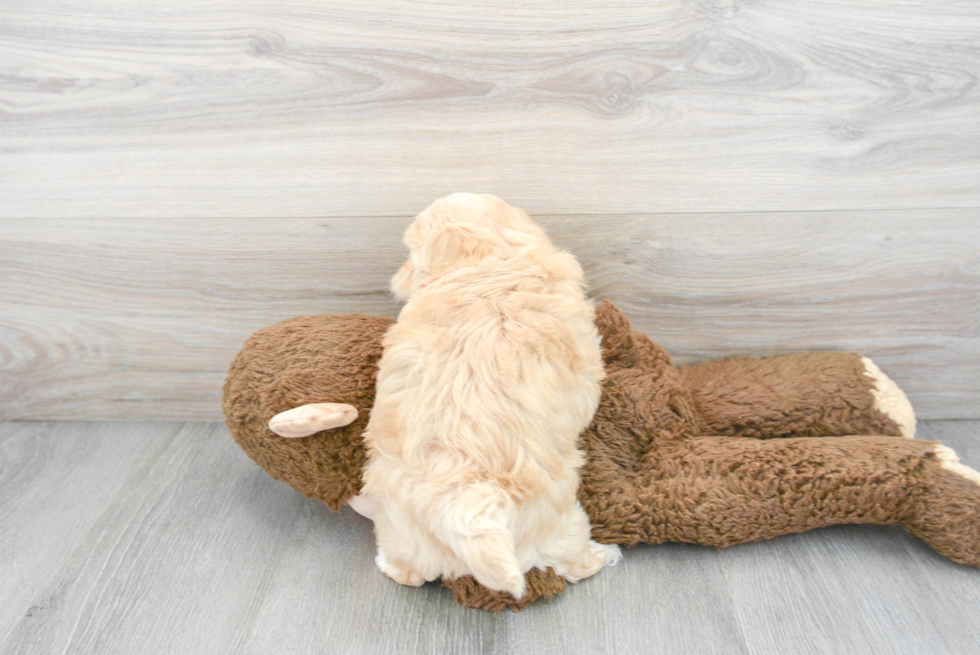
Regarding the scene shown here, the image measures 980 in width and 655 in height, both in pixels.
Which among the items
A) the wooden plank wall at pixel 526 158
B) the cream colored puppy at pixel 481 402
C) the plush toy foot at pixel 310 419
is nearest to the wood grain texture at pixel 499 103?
the wooden plank wall at pixel 526 158

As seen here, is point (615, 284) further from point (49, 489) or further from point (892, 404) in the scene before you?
point (49, 489)

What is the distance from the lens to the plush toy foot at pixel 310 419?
0.82m

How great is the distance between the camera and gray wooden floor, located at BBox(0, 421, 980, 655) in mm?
781

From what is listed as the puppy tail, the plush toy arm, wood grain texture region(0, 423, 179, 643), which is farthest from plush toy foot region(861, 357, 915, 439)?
wood grain texture region(0, 423, 179, 643)

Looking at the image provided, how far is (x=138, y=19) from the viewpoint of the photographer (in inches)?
37.3

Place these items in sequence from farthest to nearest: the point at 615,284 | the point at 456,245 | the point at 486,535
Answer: the point at 615,284 < the point at 456,245 < the point at 486,535

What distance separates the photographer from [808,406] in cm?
98

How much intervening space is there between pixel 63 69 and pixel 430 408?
2.44 ft

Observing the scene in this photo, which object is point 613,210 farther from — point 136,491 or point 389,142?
point 136,491

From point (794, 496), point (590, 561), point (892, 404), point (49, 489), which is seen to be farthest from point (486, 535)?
point (49, 489)

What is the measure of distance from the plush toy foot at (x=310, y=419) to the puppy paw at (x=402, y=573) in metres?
0.19

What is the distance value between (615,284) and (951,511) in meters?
0.51

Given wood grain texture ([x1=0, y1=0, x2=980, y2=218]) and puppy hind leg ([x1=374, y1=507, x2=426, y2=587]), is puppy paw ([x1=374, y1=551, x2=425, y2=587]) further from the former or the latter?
wood grain texture ([x1=0, y1=0, x2=980, y2=218])

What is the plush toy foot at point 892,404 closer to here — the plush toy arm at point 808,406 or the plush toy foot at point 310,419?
the plush toy arm at point 808,406
